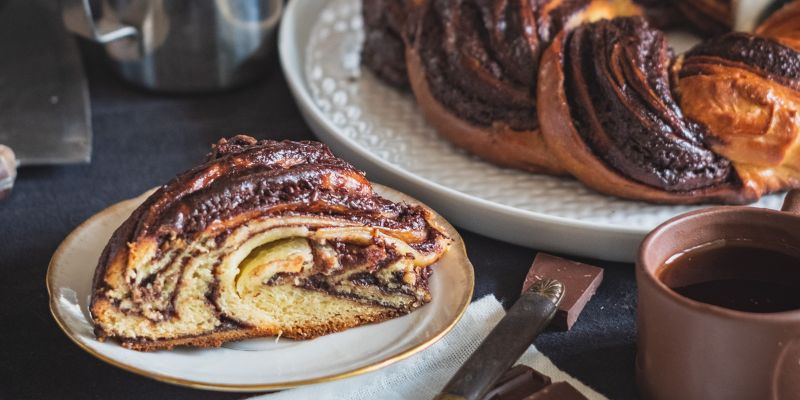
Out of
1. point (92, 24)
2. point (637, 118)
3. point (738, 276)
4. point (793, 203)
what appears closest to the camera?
point (738, 276)

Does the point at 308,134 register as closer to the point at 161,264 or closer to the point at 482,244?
the point at 482,244

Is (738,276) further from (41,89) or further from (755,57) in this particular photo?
(41,89)

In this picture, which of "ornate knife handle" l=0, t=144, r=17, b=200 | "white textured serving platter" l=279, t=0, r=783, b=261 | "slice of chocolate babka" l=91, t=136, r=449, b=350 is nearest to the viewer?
"slice of chocolate babka" l=91, t=136, r=449, b=350

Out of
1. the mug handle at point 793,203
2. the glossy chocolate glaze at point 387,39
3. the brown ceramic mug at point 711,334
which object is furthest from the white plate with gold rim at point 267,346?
the glossy chocolate glaze at point 387,39

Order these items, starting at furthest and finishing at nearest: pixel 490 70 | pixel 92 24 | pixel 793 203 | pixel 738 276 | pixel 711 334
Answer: pixel 92 24 < pixel 490 70 < pixel 793 203 < pixel 738 276 < pixel 711 334

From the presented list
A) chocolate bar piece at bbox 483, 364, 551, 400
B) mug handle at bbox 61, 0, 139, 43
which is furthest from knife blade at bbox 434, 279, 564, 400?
mug handle at bbox 61, 0, 139, 43

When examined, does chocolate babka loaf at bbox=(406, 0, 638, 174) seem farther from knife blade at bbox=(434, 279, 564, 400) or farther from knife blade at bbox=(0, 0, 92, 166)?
knife blade at bbox=(0, 0, 92, 166)

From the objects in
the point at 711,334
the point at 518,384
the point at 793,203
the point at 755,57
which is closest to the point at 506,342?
the point at 518,384

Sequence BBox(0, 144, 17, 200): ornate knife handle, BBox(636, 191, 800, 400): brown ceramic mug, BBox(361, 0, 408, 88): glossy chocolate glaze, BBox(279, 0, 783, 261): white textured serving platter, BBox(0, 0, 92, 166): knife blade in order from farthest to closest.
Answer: BBox(361, 0, 408, 88): glossy chocolate glaze
BBox(0, 0, 92, 166): knife blade
BBox(0, 144, 17, 200): ornate knife handle
BBox(279, 0, 783, 261): white textured serving platter
BBox(636, 191, 800, 400): brown ceramic mug
